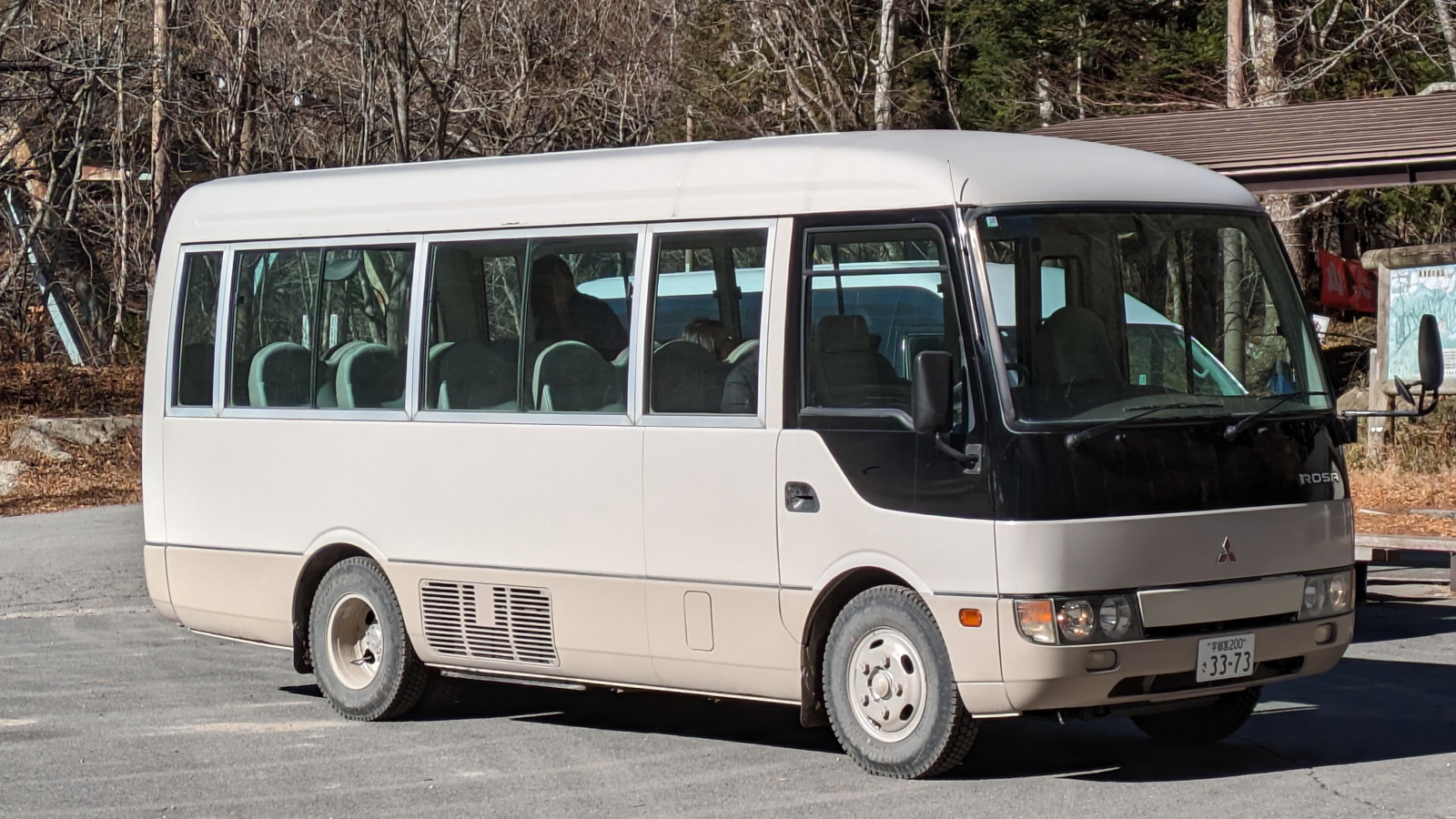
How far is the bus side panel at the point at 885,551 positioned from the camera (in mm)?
7680

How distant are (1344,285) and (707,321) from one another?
1009 inches

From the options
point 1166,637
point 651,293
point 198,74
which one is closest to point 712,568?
point 651,293

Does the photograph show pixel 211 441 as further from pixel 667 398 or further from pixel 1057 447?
pixel 1057 447

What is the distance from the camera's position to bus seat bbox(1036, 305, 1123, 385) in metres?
7.88

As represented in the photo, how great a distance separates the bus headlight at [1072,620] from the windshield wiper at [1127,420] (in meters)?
0.58

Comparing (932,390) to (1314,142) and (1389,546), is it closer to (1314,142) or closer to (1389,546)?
(1389,546)

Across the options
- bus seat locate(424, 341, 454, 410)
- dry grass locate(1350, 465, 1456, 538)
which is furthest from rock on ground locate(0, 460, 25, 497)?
bus seat locate(424, 341, 454, 410)

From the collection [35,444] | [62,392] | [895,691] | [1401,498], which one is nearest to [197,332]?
[895,691]

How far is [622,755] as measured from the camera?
888cm

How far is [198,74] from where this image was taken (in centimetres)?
2827

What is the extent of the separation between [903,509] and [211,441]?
14.3 feet

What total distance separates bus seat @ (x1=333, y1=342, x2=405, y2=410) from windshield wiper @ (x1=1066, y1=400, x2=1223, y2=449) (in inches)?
146

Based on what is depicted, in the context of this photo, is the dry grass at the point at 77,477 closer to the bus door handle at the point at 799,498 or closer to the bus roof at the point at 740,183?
the bus roof at the point at 740,183

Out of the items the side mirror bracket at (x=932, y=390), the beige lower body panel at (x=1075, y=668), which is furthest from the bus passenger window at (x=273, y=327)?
the beige lower body panel at (x=1075, y=668)
